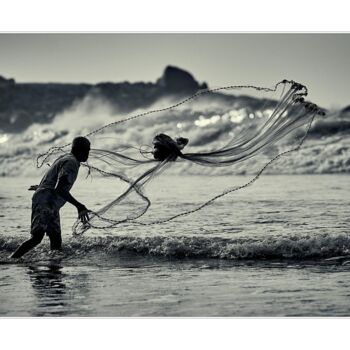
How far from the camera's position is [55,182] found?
5578 mm

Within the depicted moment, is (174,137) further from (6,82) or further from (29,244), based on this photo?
(29,244)

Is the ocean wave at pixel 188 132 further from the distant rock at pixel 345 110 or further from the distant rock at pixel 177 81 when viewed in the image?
the distant rock at pixel 177 81

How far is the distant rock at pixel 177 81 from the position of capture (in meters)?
6.27

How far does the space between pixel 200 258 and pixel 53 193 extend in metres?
1.46

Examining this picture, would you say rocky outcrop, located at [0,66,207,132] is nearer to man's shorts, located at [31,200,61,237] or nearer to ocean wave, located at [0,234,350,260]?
ocean wave, located at [0,234,350,260]

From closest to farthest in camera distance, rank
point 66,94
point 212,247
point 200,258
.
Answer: point 200,258 < point 212,247 < point 66,94

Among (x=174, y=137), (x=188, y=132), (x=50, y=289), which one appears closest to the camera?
(x=50, y=289)

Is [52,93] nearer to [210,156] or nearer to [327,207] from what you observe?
[210,156]

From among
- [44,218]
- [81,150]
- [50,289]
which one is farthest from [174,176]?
[50,289]

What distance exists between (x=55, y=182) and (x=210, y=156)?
1301 millimetres

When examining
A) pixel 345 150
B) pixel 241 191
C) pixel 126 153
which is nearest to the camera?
pixel 126 153

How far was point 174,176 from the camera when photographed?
22.3ft
